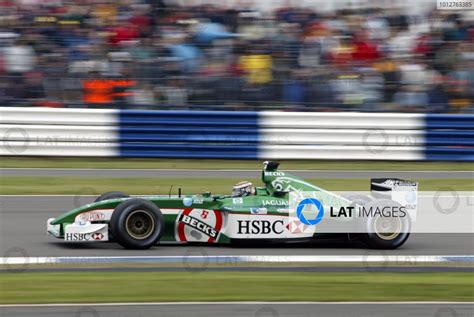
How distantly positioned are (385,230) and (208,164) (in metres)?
6.34

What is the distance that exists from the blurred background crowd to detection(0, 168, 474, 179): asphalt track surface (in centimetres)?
138

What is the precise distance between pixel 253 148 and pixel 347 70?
7.14ft

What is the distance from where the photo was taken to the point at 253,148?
15.4 m

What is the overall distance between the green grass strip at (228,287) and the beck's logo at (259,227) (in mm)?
1027

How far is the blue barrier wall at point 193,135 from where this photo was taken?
15.3 meters

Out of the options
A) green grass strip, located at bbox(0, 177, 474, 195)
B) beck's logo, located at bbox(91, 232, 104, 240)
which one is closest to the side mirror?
beck's logo, located at bbox(91, 232, 104, 240)

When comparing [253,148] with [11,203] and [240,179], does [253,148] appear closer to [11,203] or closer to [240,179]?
[240,179]

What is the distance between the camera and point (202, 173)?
14250mm

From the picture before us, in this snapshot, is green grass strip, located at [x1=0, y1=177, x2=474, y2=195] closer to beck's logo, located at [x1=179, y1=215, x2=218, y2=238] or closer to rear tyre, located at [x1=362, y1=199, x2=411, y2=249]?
beck's logo, located at [x1=179, y1=215, x2=218, y2=238]

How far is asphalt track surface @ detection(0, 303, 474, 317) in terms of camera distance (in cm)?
638

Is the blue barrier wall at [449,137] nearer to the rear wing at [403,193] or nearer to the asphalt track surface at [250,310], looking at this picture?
the rear wing at [403,193]
